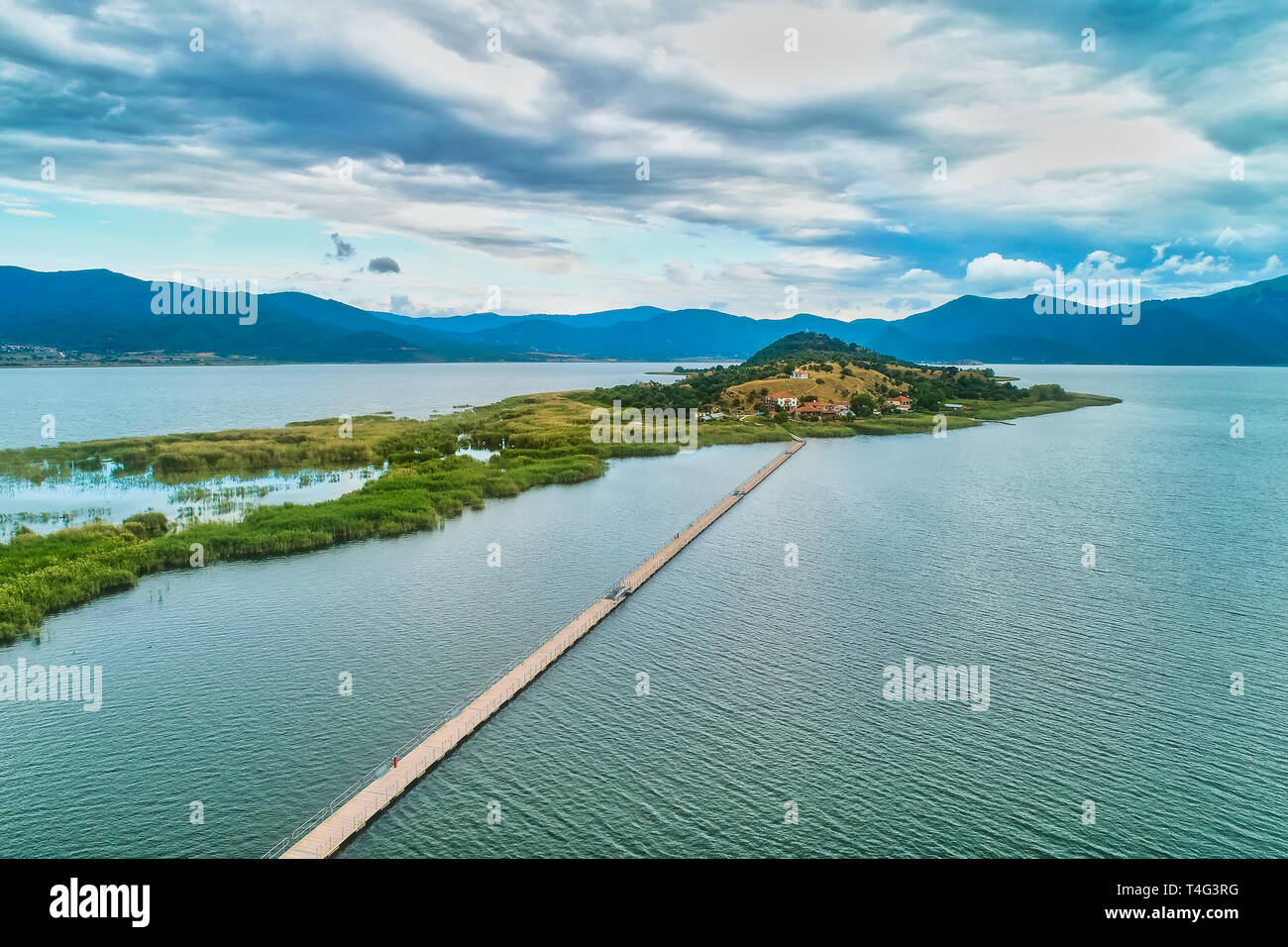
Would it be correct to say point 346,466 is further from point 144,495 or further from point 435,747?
point 435,747

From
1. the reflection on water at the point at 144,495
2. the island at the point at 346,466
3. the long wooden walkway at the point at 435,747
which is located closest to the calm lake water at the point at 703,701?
the long wooden walkway at the point at 435,747

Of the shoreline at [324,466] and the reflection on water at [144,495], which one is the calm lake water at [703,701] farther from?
the reflection on water at [144,495]

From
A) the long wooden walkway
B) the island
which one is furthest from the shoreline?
the long wooden walkway

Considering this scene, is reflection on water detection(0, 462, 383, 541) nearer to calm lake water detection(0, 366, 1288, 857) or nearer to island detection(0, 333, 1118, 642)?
island detection(0, 333, 1118, 642)

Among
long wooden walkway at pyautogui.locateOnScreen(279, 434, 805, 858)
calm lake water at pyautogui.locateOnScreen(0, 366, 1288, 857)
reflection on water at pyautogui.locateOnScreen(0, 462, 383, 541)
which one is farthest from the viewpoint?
reflection on water at pyautogui.locateOnScreen(0, 462, 383, 541)

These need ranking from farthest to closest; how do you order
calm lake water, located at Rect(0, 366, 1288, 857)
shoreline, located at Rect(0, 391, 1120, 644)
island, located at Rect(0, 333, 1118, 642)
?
island, located at Rect(0, 333, 1118, 642), shoreline, located at Rect(0, 391, 1120, 644), calm lake water, located at Rect(0, 366, 1288, 857)
